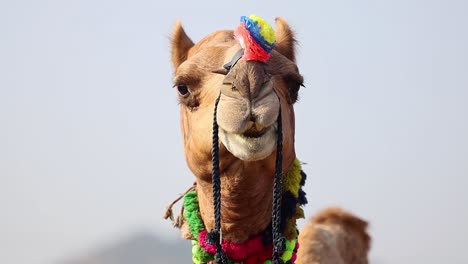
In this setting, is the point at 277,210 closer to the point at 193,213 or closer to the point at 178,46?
the point at 193,213

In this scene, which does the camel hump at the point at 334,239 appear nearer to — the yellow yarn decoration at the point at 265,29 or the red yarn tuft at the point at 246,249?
the red yarn tuft at the point at 246,249

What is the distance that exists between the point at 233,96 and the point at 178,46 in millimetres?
1567

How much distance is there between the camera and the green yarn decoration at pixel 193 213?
5730mm

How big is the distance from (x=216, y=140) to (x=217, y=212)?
1.54ft

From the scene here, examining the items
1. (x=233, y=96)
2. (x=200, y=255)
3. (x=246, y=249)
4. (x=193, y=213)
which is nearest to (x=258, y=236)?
(x=246, y=249)

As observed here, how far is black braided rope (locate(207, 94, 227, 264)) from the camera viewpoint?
16.4ft

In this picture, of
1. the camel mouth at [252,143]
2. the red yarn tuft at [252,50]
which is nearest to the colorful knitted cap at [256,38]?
the red yarn tuft at [252,50]

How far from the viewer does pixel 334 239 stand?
770cm

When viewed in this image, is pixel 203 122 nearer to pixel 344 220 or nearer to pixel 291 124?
pixel 291 124

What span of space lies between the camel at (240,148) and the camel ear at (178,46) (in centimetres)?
2

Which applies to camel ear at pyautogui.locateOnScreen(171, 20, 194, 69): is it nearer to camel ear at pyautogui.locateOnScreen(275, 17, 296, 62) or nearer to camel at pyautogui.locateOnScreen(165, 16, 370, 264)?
camel at pyautogui.locateOnScreen(165, 16, 370, 264)

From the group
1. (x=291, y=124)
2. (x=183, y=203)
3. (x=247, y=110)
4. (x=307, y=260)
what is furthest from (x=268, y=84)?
(x=307, y=260)

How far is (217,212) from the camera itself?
5.25 metres

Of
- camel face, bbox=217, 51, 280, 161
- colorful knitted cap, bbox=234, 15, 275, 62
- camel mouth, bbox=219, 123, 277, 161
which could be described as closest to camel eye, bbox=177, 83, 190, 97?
colorful knitted cap, bbox=234, 15, 275, 62
